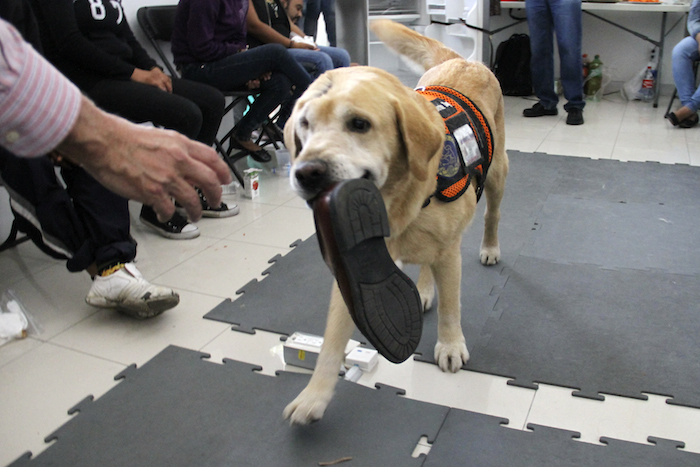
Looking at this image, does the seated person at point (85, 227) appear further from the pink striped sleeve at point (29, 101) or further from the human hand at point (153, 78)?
the pink striped sleeve at point (29, 101)

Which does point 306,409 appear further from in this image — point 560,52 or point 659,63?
point 659,63

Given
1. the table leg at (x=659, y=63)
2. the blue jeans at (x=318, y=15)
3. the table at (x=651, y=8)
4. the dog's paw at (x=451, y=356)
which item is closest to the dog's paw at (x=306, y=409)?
the dog's paw at (x=451, y=356)

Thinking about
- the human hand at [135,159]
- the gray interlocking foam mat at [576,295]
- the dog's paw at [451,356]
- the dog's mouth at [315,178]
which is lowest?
the gray interlocking foam mat at [576,295]

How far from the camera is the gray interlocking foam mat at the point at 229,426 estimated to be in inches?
56.6

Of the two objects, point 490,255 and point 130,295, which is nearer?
point 130,295

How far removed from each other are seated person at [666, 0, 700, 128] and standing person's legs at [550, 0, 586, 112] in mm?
735

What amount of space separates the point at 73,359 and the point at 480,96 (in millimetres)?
1691

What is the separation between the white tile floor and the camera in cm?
156

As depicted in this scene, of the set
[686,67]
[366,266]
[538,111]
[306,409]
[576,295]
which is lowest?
[538,111]

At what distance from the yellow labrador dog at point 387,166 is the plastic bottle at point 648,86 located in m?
4.28

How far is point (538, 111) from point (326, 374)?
4.24 metres

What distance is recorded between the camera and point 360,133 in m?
1.34

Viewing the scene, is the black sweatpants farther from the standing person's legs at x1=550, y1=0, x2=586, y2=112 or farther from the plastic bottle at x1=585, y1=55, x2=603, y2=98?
the plastic bottle at x1=585, y1=55, x2=603, y2=98

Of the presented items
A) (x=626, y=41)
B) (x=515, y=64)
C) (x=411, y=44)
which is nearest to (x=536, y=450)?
(x=411, y=44)
